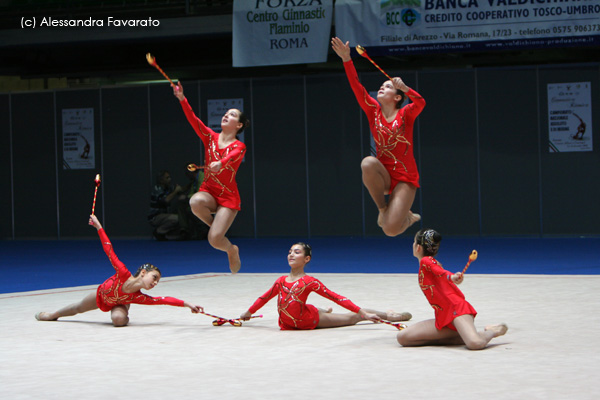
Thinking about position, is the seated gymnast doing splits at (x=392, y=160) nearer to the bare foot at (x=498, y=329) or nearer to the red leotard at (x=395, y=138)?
the red leotard at (x=395, y=138)

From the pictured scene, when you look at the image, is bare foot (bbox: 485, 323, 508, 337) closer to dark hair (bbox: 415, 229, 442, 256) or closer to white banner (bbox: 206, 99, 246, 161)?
dark hair (bbox: 415, 229, 442, 256)

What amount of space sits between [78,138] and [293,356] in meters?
13.7

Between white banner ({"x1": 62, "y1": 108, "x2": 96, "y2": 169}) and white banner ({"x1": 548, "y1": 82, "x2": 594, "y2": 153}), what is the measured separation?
931 centimetres

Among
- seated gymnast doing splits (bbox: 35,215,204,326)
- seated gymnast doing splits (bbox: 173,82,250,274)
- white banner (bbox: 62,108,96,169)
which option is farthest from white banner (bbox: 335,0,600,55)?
seated gymnast doing splits (bbox: 35,215,204,326)

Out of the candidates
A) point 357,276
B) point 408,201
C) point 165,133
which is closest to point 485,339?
point 408,201

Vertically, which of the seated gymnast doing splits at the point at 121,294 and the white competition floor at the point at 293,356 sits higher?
the seated gymnast doing splits at the point at 121,294

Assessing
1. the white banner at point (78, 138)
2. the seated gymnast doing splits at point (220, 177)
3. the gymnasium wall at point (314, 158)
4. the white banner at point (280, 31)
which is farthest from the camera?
the white banner at point (78, 138)

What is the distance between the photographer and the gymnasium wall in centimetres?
1527

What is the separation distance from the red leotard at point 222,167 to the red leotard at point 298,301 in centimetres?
156

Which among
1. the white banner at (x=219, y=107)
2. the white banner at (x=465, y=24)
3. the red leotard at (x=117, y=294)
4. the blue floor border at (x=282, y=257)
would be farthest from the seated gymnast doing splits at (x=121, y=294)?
the white banner at (x=219, y=107)

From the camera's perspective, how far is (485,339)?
17.2ft

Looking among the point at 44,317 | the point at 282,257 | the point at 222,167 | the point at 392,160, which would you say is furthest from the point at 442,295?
the point at 282,257

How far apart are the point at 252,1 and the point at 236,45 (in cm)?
82

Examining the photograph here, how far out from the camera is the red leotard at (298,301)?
6191 millimetres
